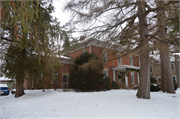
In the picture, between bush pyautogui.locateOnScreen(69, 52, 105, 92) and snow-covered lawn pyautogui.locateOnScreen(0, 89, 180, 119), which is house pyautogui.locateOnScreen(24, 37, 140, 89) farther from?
snow-covered lawn pyautogui.locateOnScreen(0, 89, 180, 119)

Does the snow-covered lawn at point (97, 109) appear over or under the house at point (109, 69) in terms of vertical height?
under

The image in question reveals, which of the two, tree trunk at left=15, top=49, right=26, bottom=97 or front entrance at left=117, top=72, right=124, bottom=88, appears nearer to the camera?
tree trunk at left=15, top=49, right=26, bottom=97

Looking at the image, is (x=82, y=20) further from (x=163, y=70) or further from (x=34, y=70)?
(x=163, y=70)

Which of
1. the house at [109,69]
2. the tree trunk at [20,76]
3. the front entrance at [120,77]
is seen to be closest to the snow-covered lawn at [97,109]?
the tree trunk at [20,76]

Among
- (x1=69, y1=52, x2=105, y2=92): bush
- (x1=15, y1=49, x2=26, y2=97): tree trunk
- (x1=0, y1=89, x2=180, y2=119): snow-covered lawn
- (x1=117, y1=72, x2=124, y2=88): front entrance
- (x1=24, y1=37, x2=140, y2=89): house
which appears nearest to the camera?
(x1=0, y1=89, x2=180, y2=119): snow-covered lawn

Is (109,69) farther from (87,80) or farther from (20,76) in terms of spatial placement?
(20,76)

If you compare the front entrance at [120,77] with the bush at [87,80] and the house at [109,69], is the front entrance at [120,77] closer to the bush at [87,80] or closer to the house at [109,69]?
the house at [109,69]

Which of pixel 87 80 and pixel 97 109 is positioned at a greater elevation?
pixel 87 80

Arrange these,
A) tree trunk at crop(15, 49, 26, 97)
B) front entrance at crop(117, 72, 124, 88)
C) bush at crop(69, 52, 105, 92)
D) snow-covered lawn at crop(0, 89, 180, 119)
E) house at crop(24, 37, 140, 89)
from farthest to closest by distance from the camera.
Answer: front entrance at crop(117, 72, 124, 88) < house at crop(24, 37, 140, 89) < bush at crop(69, 52, 105, 92) < tree trunk at crop(15, 49, 26, 97) < snow-covered lawn at crop(0, 89, 180, 119)

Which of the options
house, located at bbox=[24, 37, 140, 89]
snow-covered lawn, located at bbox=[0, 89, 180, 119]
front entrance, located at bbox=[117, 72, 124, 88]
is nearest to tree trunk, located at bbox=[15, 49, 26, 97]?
house, located at bbox=[24, 37, 140, 89]

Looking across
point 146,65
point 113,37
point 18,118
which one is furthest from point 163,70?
point 18,118

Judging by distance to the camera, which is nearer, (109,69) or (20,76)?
(20,76)

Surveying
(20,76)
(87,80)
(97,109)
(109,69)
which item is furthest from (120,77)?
(97,109)

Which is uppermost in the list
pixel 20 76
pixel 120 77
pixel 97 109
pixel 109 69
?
pixel 109 69
